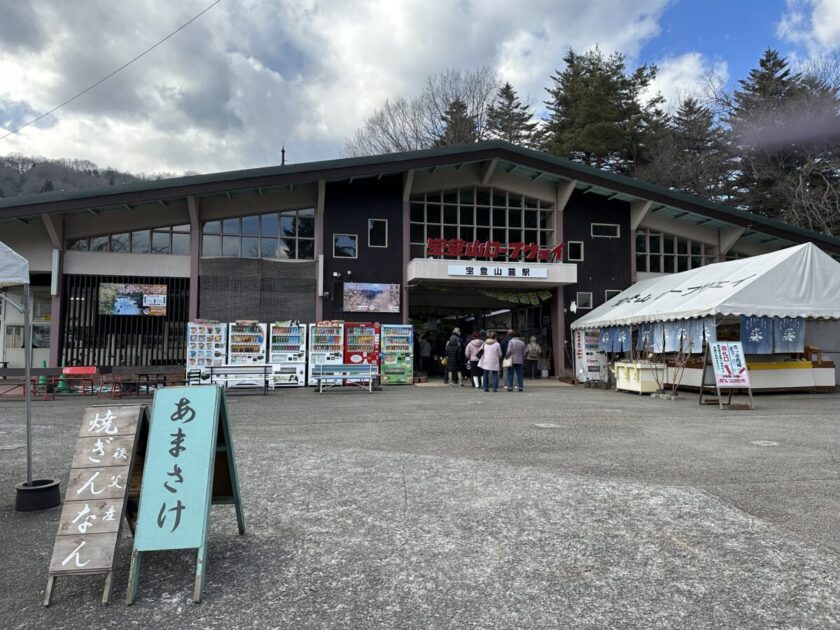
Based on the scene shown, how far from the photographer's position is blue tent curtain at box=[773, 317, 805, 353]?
14.1 meters

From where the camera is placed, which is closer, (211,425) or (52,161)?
(211,425)

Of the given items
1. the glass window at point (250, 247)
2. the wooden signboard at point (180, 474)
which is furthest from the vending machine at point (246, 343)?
the wooden signboard at point (180, 474)

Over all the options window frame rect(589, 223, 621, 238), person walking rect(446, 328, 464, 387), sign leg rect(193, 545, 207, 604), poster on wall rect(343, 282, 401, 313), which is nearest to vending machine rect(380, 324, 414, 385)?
poster on wall rect(343, 282, 401, 313)

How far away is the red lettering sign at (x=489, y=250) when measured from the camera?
1933 centimetres

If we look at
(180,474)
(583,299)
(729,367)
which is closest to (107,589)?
(180,474)

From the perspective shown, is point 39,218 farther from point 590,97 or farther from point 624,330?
point 590,97

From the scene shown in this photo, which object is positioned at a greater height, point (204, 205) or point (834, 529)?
point (204, 205)

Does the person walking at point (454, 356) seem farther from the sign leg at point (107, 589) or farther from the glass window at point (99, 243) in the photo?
the sign leg at point (107, 589)

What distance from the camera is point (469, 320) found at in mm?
27578

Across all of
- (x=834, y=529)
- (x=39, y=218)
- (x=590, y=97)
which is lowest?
(x=834, y=529)

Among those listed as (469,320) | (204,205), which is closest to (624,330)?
(469,320)

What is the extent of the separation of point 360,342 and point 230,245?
5.64 meters

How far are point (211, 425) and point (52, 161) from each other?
25.0 meters

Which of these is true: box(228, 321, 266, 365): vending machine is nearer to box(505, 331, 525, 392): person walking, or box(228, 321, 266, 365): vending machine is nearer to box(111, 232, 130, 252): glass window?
box(111, 232, 130, 252): glass window
